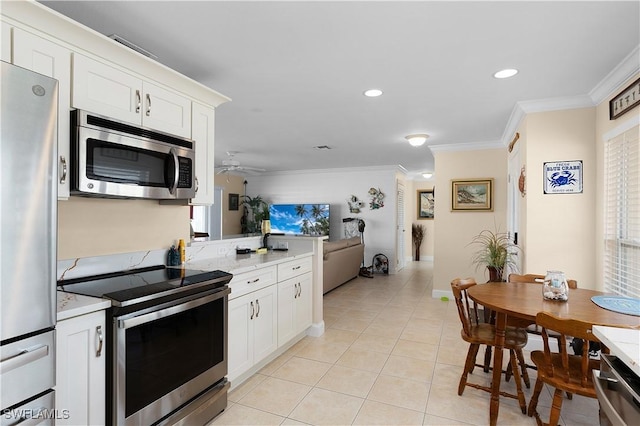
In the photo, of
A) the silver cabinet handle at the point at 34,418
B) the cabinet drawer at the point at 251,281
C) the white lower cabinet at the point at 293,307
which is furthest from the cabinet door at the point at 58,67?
the white lower cabinet at the point at 293,307

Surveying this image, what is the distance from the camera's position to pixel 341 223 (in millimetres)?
8336

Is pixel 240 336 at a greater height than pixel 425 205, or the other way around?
pixel 425 205

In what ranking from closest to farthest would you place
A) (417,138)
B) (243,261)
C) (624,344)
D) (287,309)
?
(624,344)
(243,261)
(287,309)
(417,138)

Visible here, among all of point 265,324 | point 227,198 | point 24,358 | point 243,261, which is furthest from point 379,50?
point 227,198

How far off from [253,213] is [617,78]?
25.8ft

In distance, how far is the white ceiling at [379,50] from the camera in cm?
185

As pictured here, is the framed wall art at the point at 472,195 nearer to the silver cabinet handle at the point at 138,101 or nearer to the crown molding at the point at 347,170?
the crown molding at the point at 347,170

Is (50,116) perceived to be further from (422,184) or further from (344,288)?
(422,184)

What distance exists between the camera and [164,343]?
6.26 ft

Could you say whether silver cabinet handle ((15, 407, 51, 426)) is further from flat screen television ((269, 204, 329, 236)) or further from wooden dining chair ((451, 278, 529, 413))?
flat screen television ((269, 204, 329, 236))

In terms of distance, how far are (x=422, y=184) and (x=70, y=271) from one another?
9.22 meters

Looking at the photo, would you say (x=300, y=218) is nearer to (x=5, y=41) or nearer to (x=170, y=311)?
(x=170, y=311)

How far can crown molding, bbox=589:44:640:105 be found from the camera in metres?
2.36

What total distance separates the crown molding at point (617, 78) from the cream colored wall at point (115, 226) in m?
3.49
